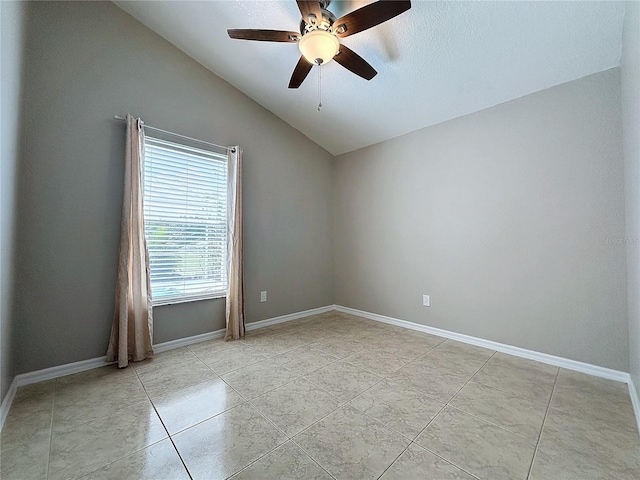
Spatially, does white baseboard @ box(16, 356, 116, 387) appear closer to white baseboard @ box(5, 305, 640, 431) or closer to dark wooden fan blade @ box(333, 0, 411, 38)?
white baseboard @ box(5, 305, 640, 431)

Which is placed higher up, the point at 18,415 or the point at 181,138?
the point at 181,138

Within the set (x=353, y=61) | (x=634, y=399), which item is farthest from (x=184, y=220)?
(x=634, y=399)

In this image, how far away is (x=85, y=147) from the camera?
216 cm

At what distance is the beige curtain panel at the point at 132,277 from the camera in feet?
7.16

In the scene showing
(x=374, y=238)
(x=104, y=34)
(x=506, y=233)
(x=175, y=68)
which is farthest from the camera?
(x=374, y=238)

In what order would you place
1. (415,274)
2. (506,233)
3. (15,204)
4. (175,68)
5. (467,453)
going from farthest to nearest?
(415,274), (175,68), (506,233), (15,204), (467,453)

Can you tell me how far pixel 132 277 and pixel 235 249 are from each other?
0.96 meters

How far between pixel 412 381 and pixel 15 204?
3103 mm

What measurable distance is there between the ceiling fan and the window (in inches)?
53.2

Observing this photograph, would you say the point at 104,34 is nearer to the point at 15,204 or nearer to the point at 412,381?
the point at 15,204

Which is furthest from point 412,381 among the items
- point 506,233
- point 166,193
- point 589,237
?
point 166,193

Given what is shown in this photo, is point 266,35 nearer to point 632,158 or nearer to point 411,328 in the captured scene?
point 632,158

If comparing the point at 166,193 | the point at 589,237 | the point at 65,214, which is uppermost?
the point at 166,193

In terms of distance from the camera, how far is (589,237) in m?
2.09
